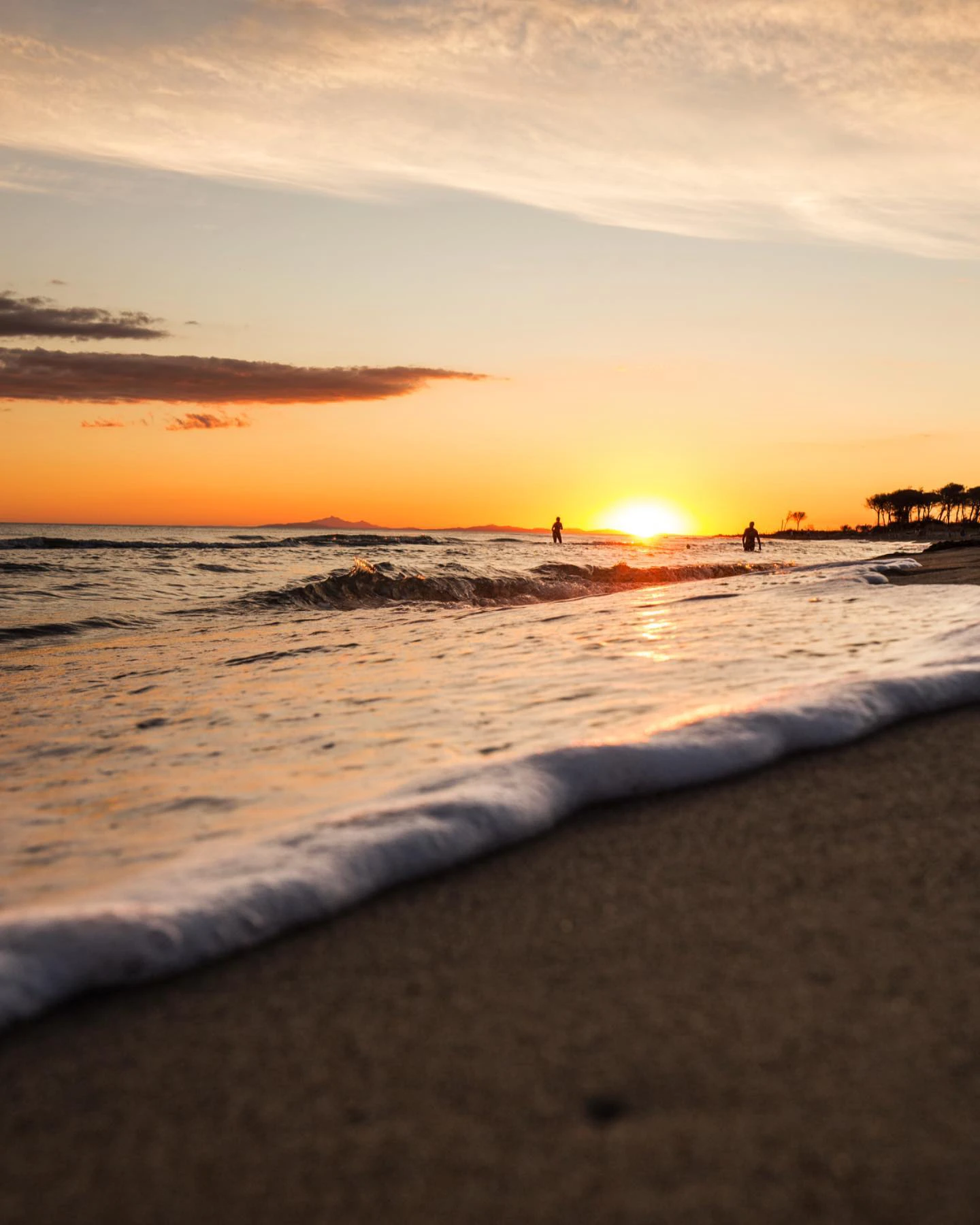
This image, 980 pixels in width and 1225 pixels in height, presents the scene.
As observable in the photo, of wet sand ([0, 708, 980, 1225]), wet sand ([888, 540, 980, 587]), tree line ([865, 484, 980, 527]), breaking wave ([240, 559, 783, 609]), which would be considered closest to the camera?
wet sand ([0, 708, 980, 1225])

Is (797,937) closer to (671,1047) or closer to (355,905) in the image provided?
(671,1047)

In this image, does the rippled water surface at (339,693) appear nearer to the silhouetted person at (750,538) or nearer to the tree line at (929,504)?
the silhouetted person at (750,538)

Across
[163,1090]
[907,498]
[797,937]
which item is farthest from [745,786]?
[907,498]

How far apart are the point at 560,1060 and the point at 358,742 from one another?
211 centimetres

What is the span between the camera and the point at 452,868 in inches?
76.4

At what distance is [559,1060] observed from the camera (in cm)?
123

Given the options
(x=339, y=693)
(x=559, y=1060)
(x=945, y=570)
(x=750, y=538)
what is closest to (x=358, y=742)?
(x=339, y=693)

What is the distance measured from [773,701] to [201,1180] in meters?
2.26

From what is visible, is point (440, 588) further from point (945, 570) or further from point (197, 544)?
point (197, 544)

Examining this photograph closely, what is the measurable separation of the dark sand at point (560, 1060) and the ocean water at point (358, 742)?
0.15 metres

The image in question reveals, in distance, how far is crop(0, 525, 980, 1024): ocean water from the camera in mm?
1799

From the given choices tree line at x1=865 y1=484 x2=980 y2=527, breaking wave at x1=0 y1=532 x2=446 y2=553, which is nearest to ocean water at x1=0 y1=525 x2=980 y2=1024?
breaking wave at x1=0 y1=532 x2=446 y2=553

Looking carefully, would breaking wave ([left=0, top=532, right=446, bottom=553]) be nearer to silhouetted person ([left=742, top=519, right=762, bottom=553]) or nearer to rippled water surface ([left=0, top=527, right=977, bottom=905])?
silhouetted person ([left=742, top=519, right=762, bottom=553])

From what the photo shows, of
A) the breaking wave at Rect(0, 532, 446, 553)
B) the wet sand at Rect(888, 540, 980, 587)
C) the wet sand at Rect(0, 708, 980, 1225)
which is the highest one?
the breaking wave at Rect(0, 532, 446, 553)
